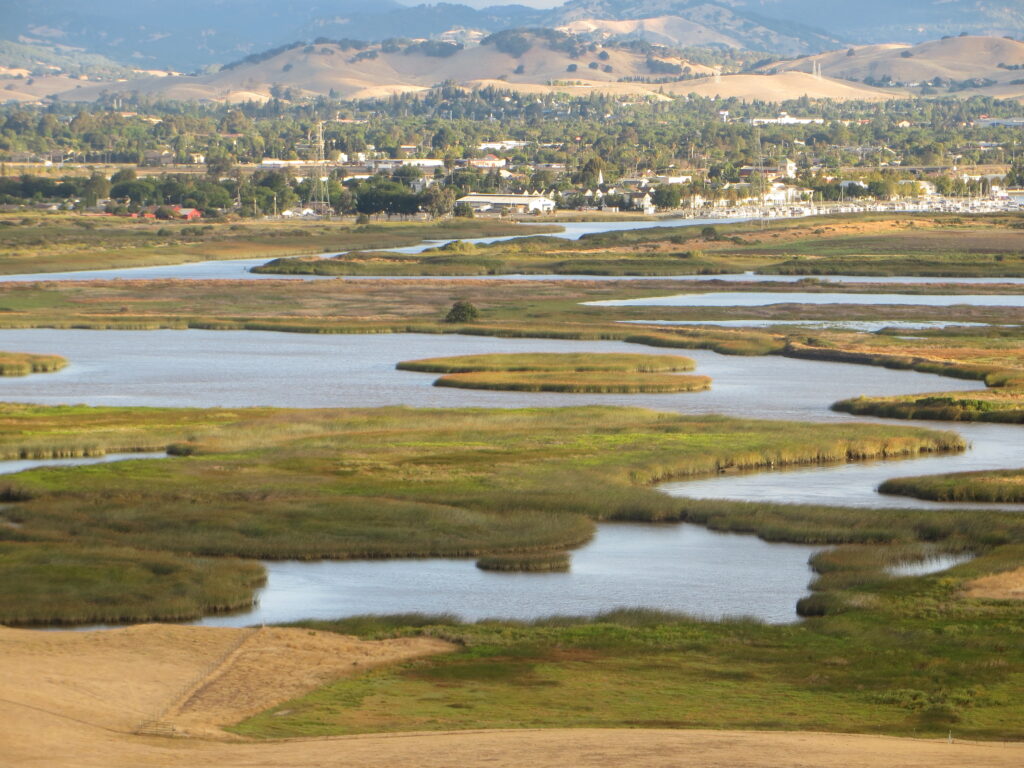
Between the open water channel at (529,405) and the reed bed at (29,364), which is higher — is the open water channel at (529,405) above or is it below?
below

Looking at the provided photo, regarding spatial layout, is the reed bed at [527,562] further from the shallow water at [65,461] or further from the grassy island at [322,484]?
the shallow water at [65,461]

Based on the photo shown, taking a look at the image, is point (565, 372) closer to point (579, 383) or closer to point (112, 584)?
point (579, 383)

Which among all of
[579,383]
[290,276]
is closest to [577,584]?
[579,383]

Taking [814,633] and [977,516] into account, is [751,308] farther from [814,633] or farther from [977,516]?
[814,633]

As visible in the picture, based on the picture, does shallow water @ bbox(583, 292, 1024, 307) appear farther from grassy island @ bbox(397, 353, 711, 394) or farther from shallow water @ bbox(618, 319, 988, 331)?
grassy island @ bbox(397, 353, 711, 394)

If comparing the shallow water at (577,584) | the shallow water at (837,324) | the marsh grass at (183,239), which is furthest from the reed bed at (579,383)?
the marsh grass at (183,239)

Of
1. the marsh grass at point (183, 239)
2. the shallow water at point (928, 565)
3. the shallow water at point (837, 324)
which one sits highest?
the marsh grass at point (183, 239)

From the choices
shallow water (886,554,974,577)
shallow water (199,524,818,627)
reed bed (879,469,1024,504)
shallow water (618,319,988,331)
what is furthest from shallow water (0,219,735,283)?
shallow water (886,554,974,577)
